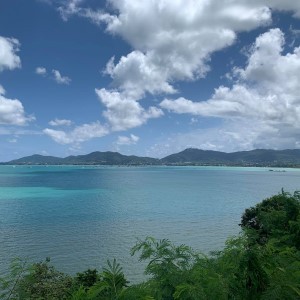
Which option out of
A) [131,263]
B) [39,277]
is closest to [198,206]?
[131,263]

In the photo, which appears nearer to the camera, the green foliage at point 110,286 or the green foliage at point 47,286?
the green foliage at point 110,286

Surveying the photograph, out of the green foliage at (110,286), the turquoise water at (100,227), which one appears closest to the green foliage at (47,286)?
the green foliage at (110,286)

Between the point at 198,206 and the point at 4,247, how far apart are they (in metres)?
54.3

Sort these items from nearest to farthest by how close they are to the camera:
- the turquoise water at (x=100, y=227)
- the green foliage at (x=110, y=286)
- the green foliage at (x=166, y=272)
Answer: the green foliage at (x=110, y=286) < the green foliage at (x=166, y=272) < the turquoise water at (x=100, y=227)

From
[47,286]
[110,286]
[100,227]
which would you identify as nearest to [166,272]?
[110,286]

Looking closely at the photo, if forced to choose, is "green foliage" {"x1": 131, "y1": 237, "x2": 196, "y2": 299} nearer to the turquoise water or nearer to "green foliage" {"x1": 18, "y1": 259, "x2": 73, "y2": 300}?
"green foliage" {"x1": 18, "y1": 259, "x2": 73, "y2": 300}

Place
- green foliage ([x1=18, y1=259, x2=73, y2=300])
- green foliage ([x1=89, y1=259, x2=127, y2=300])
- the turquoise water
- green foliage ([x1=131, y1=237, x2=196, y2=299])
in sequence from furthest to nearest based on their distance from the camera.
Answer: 1. the turquoise water
2. green foliage ([x1=18, y1=259, x2=73, y2=300])
3. green foliage ([x1=131, y1=237, x2=196, y2=299])
4. green foliage ([x1=89, y1=259, x2=127, y2=300])

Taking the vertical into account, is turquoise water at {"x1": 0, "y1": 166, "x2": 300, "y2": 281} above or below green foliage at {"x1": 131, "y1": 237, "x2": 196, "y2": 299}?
below

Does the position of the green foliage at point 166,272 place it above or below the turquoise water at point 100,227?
above

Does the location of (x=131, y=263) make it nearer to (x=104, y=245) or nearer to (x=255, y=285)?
(x=104, y=245)

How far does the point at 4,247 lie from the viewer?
44.6 metres

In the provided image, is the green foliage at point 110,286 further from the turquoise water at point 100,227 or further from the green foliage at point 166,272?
the turquoise water at point 100,227

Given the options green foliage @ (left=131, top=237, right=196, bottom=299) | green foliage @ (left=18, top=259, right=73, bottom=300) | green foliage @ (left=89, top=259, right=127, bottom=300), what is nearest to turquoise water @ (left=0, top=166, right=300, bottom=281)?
green foliage @ (left=18, top=259, right=73, bottom=300)

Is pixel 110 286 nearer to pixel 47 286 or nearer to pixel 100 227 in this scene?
pixel 47 286
